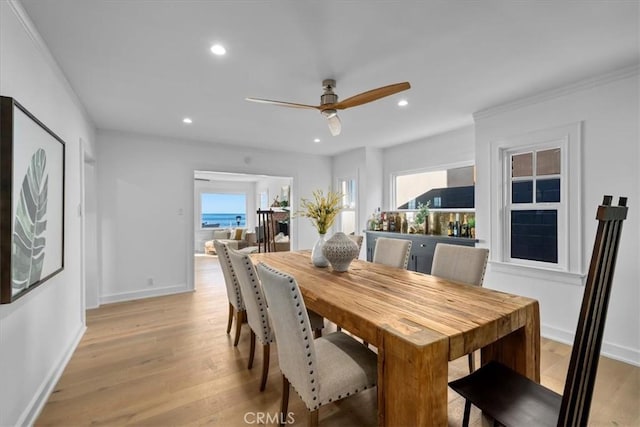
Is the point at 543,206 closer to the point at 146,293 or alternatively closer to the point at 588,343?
the point at 588,343

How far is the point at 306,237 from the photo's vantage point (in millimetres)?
5934

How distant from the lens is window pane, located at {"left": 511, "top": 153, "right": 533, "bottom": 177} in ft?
10.5

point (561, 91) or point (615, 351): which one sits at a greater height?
point (561, 91)

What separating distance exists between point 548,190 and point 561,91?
0.95 m

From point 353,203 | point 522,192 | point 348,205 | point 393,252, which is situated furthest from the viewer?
point 348,205

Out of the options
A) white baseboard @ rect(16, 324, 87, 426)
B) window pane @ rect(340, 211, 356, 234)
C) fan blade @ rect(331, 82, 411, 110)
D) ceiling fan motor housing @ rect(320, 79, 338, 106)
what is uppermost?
ceiling fan motor housing @ rect(320, 79, 338, 106)

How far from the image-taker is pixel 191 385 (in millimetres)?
2184

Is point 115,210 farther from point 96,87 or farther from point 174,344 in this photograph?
point 174,344

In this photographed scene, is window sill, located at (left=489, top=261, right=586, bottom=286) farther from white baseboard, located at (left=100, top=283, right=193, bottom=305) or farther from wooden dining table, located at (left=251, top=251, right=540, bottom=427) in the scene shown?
white baseboard, located at (left=100, top=283, right=193, bottom=305)

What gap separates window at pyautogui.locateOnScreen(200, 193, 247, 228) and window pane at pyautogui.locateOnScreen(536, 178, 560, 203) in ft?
28.6

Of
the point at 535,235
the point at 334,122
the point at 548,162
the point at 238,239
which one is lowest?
the point at 238,239

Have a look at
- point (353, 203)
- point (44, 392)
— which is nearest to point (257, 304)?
point (44, 392)

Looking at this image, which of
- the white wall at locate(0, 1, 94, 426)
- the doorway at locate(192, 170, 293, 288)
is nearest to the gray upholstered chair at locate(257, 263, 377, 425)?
the white wall at locate(0, 1, 94, 426)

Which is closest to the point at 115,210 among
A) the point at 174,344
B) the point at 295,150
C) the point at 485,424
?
the point at 174,344
